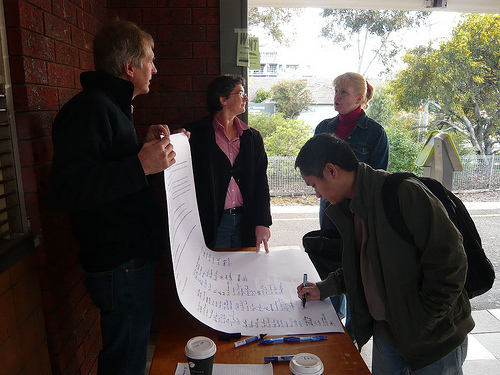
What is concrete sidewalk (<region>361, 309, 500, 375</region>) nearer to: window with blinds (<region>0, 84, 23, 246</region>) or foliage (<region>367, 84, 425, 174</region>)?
window with blinds (<region>0, 84, 23, 246</region>)

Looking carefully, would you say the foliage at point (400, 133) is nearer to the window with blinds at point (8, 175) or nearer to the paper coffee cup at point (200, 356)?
the window with blinds at point (8, 175)

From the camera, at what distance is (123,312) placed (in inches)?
48.1

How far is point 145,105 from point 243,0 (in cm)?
85

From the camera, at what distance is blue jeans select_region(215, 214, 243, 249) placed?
6.38 feet

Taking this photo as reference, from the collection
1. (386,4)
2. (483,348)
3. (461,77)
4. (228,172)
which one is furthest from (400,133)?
(228,172)

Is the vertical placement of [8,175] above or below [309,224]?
above

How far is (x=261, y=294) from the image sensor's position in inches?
47.1

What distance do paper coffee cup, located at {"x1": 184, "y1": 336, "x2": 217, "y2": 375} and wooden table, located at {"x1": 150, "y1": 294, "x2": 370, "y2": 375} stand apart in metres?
0.15

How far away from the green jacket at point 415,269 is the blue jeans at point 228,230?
2.81 feet

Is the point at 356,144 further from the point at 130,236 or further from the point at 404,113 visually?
the point at 404,113

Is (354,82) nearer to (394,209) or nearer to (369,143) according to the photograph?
(369,143)

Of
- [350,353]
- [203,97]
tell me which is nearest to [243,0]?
[203,97]

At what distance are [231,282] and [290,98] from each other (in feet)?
19.5

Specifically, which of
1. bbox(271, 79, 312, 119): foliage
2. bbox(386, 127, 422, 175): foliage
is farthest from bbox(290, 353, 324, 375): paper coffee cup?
bbox(271, 79, 312, 119): foliage
